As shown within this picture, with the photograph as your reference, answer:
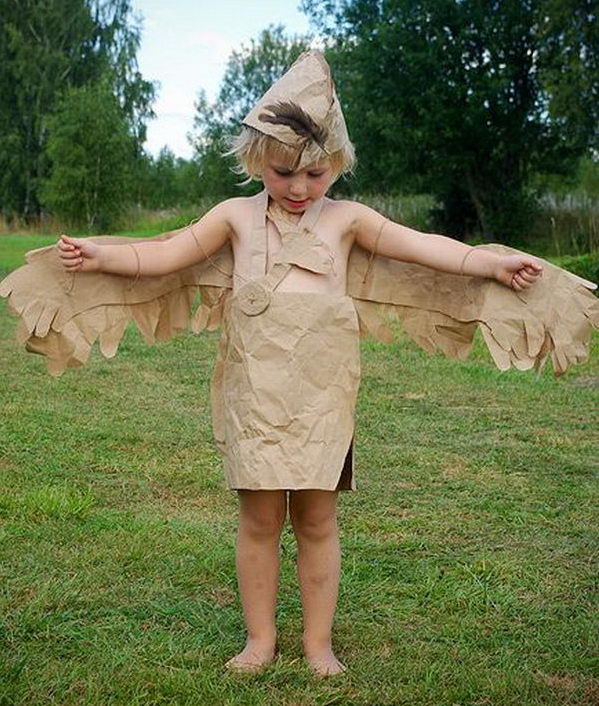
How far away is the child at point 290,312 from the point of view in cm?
304

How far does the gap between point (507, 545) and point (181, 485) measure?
158 cm

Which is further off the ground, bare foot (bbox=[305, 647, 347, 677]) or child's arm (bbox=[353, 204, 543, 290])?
child's arm (bbox=[353, 204, 543, 290])

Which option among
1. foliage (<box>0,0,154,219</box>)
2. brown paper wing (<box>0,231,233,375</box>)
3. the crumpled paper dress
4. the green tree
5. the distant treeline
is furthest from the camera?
foliage (<box>0,0,154,219</box>)

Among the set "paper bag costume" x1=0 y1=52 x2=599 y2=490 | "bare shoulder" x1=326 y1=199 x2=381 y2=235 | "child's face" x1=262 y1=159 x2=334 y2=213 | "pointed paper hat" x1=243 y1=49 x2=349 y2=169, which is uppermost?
"pointed paper hat" x1=243 y1=49 x2=349 y2=169

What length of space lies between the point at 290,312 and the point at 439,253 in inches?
18.2

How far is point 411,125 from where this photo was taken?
2792 cm

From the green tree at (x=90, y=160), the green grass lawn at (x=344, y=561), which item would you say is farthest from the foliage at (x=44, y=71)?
the green grass lawn at (x=344, y=561)

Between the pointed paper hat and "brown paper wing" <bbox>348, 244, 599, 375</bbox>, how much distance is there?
36cm

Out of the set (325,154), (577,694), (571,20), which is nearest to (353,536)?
(577,694)

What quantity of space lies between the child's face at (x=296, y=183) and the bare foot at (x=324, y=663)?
4.08ft

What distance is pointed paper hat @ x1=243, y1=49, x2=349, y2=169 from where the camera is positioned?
10.0 feet

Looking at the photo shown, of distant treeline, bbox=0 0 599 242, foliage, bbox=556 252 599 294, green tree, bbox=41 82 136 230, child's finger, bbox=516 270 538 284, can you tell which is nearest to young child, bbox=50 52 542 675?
child's finger, bbox=516 270 538 284

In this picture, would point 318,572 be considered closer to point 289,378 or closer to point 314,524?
point 314,524

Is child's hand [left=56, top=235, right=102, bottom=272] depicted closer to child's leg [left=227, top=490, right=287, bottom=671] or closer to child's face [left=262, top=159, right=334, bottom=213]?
child's face [left=262, top=159, right=334, bottom=213]
